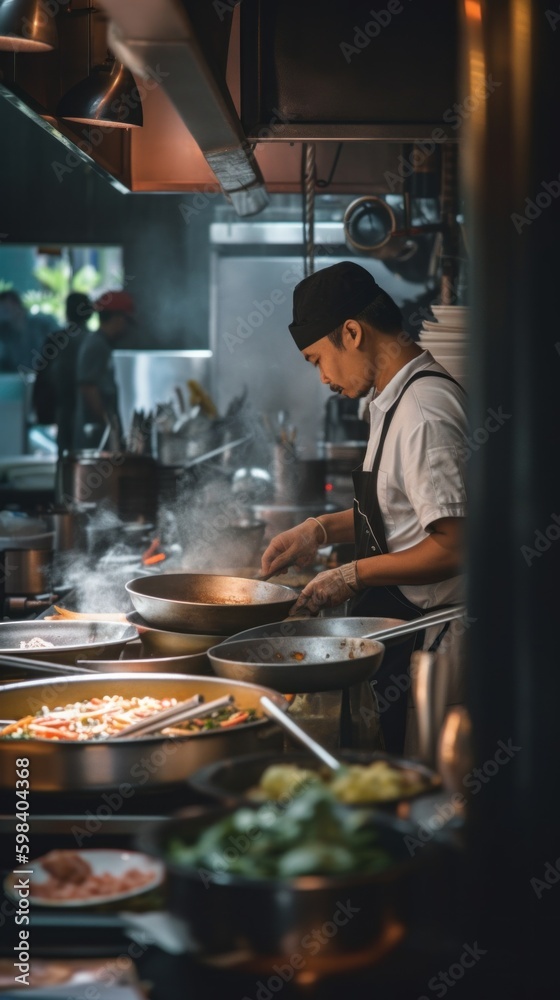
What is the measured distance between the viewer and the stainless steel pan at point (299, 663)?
2018 millimetres

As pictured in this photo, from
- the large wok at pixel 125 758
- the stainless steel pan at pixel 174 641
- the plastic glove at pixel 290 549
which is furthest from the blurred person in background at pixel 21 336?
the large wok at pixel 125 758

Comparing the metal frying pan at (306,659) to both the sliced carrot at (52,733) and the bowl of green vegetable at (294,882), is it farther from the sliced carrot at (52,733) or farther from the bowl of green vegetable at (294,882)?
the bowl of green vegetable at (294,882)

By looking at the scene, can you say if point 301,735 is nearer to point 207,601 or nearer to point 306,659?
point 306,659

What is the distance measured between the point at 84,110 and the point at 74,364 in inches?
235

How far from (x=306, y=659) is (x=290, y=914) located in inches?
48.8

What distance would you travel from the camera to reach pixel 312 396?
9508 mm

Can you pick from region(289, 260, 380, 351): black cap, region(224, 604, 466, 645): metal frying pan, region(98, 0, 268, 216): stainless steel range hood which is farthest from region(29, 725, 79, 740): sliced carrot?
region(289, 260, 380, 351): black cap

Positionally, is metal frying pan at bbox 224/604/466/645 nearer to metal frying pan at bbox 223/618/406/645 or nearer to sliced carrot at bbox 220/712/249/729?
metal frying pan at bbox 223/618/406/645

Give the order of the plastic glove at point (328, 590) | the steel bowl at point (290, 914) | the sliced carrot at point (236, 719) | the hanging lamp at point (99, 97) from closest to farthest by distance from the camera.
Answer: the steel bowl at point (290, 914)
the sliced carrot at point (236, 719)
the plastic glove at point (328, 590)
the hanging lamp at point (99, 97)

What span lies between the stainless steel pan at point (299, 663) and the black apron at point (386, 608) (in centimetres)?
58

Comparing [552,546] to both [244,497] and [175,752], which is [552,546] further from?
[244,497]

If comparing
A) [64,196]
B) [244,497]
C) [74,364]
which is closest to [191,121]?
[244,497]

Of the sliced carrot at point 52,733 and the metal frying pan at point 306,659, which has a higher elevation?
the metal frying pan at point 306,659

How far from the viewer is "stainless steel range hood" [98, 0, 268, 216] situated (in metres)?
1.75
